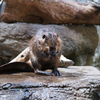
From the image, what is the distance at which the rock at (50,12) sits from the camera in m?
4.36

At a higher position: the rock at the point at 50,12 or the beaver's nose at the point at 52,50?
the rock at the point at 50,12

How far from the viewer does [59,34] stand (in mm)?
4602

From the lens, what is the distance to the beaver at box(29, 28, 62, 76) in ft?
7.35

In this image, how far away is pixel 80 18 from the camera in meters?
4.66

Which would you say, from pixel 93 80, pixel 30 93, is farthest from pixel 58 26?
pixel 30 93

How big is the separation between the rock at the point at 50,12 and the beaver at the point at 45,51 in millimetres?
2088

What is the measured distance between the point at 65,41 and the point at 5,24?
1.95 metres

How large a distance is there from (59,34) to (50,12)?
2.40ft

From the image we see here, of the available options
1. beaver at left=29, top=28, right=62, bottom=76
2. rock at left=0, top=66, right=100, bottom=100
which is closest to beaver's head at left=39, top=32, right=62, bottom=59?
beaver at left=29, top=28, right=62, bottom=76

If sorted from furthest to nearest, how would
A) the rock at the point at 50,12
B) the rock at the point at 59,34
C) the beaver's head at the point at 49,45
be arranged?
the rock at the point at 59,34 → the rock at the point at 50,12 → the beaver's head at the point at 49,45

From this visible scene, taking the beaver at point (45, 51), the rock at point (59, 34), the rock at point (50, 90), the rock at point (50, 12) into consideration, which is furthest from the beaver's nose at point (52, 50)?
the rock at point (50, 12)

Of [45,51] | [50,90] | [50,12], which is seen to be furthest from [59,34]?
[50,90]

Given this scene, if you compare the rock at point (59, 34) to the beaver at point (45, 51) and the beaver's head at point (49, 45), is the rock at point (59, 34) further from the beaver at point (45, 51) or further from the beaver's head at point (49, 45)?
the beaver's head at point (49, 45)

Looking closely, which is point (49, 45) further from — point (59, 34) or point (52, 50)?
point (59, 34)
